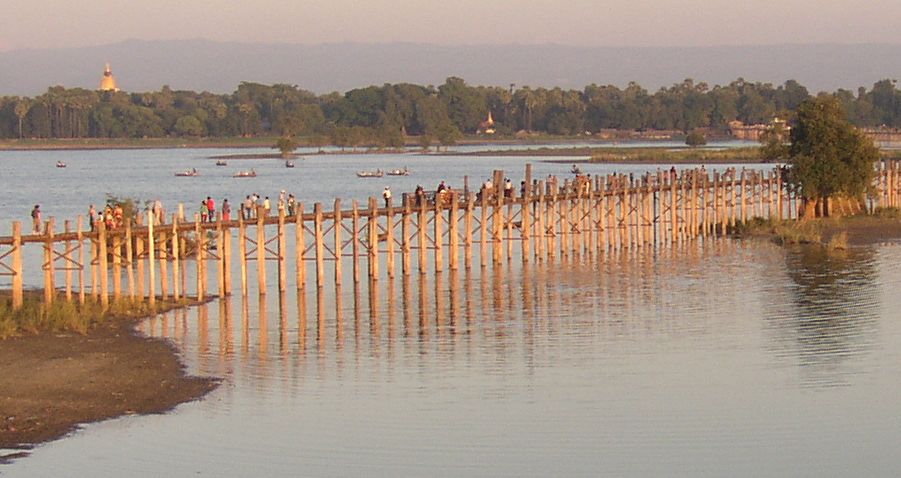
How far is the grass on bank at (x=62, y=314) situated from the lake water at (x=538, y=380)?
3.11 feet

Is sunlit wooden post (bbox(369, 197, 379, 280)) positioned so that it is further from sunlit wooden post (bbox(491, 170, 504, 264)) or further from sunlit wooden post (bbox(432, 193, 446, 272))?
sunlit wooden post (bbox(491, 170, 504, 264))

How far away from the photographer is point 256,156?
197 m

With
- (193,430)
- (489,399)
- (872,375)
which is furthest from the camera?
(872,375)

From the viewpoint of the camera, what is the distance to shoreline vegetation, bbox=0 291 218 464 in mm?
23984

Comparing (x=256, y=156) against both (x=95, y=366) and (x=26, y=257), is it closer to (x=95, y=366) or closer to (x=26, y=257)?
(x=26, y=257)

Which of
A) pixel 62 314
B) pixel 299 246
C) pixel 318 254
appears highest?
pixel 299 246

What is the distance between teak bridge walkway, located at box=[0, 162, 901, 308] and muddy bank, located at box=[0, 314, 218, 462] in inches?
166

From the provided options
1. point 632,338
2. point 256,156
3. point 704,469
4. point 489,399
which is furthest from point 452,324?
point 256,156

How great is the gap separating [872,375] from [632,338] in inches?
235

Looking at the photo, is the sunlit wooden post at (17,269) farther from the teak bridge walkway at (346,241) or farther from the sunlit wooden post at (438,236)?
the sunlit wooden post at (438,236)

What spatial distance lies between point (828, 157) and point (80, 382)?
4100cm

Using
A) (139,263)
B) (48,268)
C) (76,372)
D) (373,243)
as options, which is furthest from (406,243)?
(76,372)

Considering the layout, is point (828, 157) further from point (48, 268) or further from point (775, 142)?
point (48, 268)

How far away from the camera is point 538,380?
2797 centimetres
